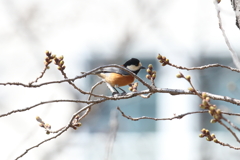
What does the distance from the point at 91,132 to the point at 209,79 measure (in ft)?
8.02

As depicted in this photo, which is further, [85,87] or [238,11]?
[85,87]

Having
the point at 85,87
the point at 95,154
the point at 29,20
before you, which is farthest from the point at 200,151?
the point at 29,20

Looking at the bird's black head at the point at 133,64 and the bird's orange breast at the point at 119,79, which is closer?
the bird's orange breast at the point at 119,79

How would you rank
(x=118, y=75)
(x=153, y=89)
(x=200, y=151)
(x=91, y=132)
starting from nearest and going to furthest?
(x=153, y=89)
(x=118, y=75)
(x=91, y=132)
(x=200, y=151)

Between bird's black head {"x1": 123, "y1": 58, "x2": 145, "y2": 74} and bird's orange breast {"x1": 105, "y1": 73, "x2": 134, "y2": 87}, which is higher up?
bird's black head {"x1": 123, "y1": 58, "x2": 145, "y2": 74}

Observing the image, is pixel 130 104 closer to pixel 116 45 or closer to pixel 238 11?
pixel 116 45

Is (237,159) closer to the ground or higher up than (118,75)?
higher up

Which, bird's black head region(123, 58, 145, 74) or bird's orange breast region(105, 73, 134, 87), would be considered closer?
bird's orange breast region(105, 73, 134, 87)

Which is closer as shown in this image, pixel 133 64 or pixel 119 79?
pixel 119 79

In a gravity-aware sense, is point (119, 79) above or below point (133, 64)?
below

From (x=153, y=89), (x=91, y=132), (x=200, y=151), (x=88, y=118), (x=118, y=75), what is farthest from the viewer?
(x=200, y=151)

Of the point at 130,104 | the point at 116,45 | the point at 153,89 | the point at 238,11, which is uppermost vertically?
the point at 116,45

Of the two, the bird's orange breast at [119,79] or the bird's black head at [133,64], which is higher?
the bird's black head at [133,64]

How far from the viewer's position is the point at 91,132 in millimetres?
7656
